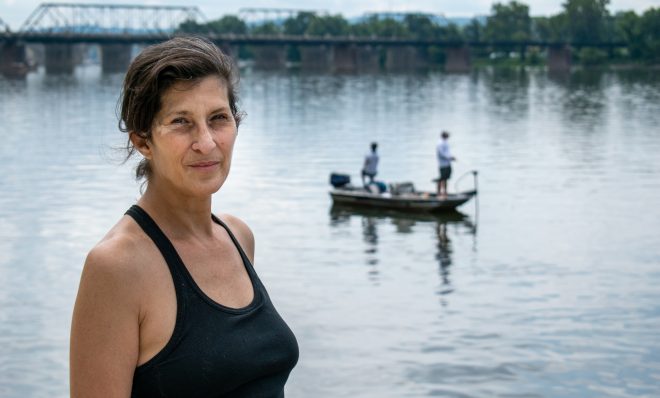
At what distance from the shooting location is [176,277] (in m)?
2.72

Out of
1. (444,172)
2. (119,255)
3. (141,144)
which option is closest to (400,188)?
(444,172)

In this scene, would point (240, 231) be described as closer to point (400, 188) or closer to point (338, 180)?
point (400, 188)

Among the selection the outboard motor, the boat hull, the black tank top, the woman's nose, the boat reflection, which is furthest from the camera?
the outboard motor

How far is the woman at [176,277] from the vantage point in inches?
102

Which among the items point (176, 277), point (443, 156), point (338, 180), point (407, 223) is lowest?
point (407, 223)

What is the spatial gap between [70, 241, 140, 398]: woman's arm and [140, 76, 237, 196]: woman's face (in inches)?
11.7

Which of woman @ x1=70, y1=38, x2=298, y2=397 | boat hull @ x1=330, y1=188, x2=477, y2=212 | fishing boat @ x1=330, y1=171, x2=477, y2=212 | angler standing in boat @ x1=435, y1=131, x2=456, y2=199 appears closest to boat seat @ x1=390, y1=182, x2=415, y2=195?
fishing boat @ x1=330, y1=171, x2=477, y2=212

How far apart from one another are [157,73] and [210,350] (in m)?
0.65

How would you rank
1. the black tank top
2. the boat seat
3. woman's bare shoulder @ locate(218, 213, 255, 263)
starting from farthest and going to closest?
the boat seat → woman's bare shoulder @ locate(218, 213, 255, 263) → the black tank top

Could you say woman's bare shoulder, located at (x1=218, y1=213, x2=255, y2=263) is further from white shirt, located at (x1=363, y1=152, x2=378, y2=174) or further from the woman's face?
white shirt, located at (x1=363, y1=152, x2=378, y2=174)

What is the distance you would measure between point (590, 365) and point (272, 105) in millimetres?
78110

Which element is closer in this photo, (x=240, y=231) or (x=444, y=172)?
(x=240, y=231)

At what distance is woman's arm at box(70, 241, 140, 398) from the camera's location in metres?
2.55

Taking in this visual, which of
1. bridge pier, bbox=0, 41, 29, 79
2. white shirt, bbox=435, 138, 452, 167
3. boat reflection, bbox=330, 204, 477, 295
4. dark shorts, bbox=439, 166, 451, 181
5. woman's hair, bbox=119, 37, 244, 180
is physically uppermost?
woman's hair, bbox=119, 37, 244, 180
